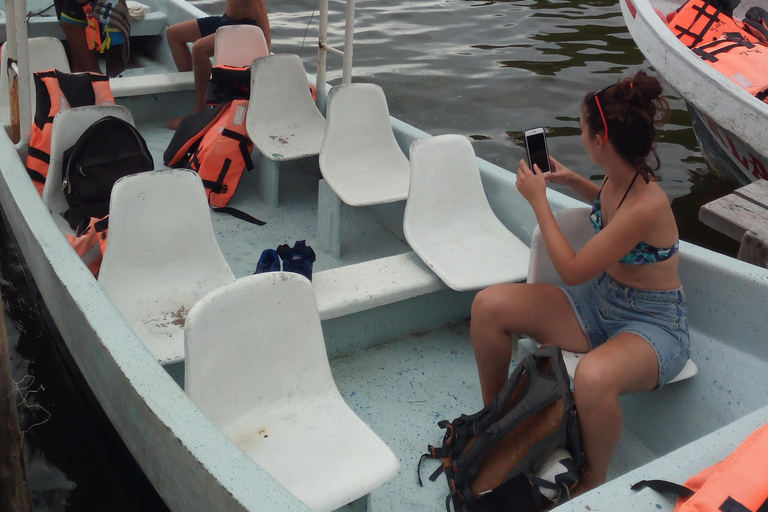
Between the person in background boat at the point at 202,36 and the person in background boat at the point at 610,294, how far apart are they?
8.22 feet

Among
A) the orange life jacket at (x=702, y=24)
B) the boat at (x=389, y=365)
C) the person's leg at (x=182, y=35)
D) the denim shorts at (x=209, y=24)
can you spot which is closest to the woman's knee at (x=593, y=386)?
the boat at (x=389, y=365)

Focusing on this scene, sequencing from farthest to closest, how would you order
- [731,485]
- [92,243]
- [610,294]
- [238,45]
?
[238,45]
[92,243]
[610,294]
[731,485]

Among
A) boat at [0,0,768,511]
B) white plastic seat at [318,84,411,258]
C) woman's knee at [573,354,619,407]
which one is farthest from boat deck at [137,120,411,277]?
woman's knee at [573,354,619,407]

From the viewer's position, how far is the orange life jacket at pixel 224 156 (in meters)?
3.38

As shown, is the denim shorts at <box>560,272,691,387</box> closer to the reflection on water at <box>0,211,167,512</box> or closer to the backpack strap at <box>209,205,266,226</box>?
the reflection on water at <box>0,211,167,512</box>

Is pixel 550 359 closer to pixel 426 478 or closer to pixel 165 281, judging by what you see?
pixel 426 478

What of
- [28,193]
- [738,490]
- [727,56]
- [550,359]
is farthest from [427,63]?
[738,490]

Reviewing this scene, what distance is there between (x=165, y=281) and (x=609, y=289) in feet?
4.72

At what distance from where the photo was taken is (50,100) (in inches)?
124

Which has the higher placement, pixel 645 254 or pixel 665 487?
pixel 645 254

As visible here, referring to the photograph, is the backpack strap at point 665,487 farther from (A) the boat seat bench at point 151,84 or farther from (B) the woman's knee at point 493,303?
(A) the boat seat bench at point 151,84

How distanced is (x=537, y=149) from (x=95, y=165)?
5.50 ft

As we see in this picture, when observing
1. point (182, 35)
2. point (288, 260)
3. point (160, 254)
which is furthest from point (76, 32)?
point (288, 260)

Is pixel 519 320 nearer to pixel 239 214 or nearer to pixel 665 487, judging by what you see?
pixel 665 487
